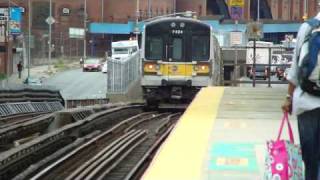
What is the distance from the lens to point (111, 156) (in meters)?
13.6

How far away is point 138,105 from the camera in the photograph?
29.1 m

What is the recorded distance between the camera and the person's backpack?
464 centimetres

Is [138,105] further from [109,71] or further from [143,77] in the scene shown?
[109,71]

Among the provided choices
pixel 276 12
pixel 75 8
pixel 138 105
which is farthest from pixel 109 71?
pixel 276 12

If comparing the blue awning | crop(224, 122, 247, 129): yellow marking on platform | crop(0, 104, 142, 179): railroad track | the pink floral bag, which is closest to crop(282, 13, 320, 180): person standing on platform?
the pink floral bag

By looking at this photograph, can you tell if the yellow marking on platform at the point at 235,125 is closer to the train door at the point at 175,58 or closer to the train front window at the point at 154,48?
the train door at the point at 175,58

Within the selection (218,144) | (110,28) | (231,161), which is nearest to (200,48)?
(218,144)

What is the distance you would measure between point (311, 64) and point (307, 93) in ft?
0.64

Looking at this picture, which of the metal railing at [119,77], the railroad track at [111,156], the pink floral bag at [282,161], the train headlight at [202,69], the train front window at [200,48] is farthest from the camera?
the metal railing at [119,77]

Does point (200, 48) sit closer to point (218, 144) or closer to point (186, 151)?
point (218, 144)

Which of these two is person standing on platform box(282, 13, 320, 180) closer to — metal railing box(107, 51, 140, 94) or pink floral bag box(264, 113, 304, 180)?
pink floral bag box(264, 113, 304, 180)

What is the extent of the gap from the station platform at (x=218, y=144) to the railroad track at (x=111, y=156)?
1962 millimetres

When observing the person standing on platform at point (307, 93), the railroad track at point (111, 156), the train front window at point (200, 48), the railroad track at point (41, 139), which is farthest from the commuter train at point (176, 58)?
the person standing on platform at point (307, 93)

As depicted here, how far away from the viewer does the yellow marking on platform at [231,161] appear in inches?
251
